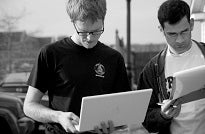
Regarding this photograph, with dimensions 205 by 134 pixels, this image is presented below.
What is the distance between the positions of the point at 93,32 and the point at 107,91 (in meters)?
0.41

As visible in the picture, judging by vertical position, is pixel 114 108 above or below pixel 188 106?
above

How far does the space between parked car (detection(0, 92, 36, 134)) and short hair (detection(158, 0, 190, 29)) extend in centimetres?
425

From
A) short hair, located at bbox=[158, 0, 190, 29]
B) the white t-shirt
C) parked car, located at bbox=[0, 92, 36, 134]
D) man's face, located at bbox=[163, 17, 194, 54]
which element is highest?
short hair, located at bbox=[158, 0, 190, 29]

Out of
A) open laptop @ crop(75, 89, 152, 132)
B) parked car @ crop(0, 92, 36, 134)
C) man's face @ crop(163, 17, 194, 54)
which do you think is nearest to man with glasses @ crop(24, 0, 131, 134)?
open laptop @ crop(75, 89, 152, 132)

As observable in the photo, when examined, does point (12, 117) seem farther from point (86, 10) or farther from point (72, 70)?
point (86, 10)

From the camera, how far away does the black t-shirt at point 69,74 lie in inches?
96.7

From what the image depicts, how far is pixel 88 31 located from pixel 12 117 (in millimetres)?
4390

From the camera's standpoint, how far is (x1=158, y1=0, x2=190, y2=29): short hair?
2.70 m

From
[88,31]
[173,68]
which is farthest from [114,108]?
[173,68]

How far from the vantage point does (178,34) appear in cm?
266

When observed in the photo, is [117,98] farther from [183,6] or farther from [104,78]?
[183,6]

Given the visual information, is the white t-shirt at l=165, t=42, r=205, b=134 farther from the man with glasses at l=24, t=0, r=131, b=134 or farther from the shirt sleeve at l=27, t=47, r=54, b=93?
the shirt sleeve at l=27, t=47, r=54, b=93

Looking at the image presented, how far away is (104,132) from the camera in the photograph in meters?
2.28

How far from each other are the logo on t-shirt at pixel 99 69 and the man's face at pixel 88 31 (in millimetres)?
141
